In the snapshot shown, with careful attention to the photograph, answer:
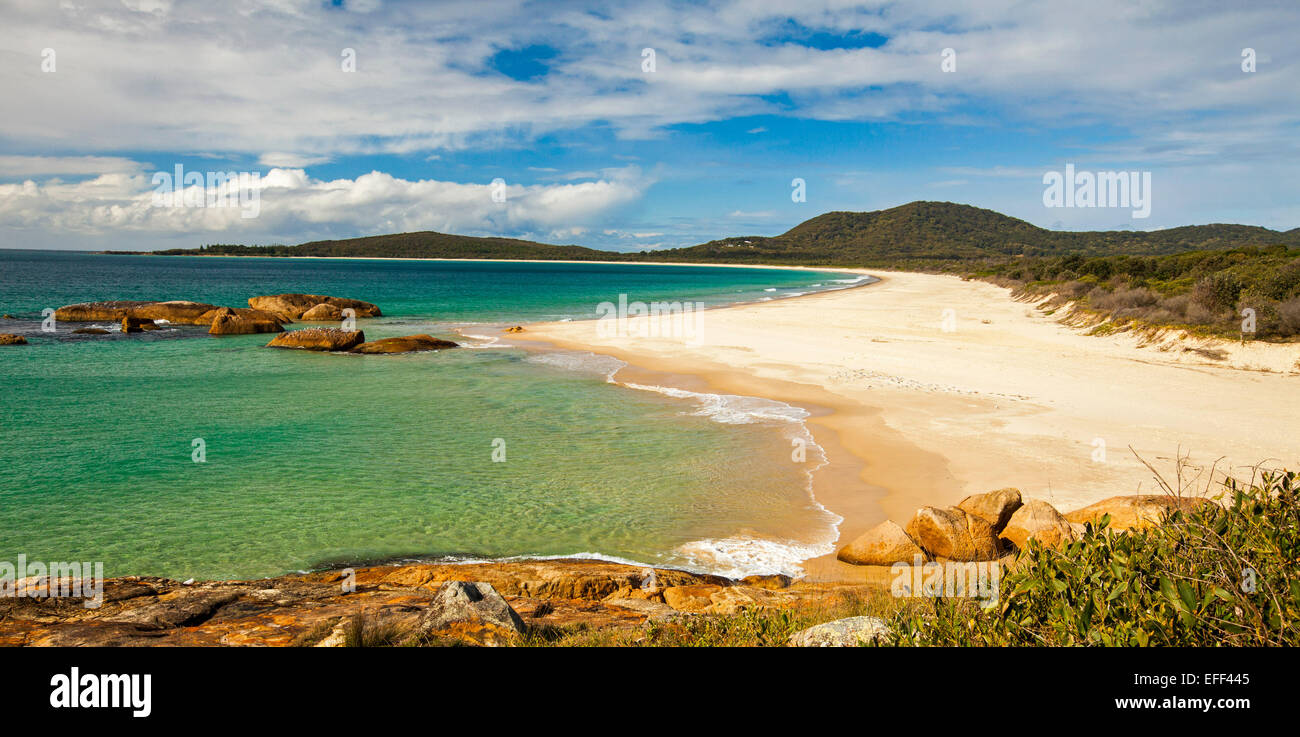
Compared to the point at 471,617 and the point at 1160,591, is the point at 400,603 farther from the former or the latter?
the point at 1160,591

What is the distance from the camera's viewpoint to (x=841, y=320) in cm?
4053

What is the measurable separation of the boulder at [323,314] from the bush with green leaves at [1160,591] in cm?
4731

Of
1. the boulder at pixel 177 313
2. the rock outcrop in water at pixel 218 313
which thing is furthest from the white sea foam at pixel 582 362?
the boulder at pixel 177 313

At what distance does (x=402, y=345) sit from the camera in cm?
3070

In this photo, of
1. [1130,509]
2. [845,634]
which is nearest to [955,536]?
[1130,509]

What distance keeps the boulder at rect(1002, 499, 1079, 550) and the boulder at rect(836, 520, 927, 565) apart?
120 centimetres

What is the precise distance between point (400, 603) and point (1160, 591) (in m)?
6.25

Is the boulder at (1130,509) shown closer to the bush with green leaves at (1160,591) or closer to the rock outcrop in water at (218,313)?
the bush with green leaves at (1160,591)

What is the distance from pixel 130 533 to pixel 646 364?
726 inches

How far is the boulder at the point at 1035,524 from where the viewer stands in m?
8.23

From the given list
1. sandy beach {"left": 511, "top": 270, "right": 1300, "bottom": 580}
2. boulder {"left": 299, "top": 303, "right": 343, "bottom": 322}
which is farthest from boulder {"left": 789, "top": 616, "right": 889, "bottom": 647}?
boulder {"left": 299, "top": 303, "right": 343, "bottom": 322}

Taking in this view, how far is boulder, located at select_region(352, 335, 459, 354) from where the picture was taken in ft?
98.7

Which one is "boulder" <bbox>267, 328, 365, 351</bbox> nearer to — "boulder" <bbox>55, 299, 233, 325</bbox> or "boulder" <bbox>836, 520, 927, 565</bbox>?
"boulder" <bbox>55, 299, 233, 325</bbox>
